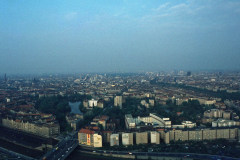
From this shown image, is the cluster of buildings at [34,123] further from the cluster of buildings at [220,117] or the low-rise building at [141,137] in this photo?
the cluster of buildings at [220,117]

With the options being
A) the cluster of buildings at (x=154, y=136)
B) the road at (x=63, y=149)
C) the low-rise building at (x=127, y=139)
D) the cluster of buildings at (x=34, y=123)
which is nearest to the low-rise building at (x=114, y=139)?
the cluster of buildings at (x=154, y=136)

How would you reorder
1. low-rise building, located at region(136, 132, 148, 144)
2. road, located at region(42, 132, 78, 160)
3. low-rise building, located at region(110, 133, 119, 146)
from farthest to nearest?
1. low-rise building, located at region(136, 132, 148, 144)
2. low-rise building, located at region(110, 133, 119, 146)
3. road, located at region(42, 132, 78, 160)

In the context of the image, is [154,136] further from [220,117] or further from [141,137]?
[220,117]

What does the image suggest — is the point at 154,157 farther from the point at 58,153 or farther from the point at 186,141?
the point at 58,153

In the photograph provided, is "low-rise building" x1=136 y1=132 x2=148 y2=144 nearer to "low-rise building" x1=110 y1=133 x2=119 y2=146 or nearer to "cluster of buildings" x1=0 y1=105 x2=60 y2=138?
"low-rise building" x1=110 y1=133 x2=119 y2=146

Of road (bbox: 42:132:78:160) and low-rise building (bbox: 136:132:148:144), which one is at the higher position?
low-rise building (bbox: 136:132:148:144)

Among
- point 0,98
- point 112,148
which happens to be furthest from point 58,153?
point 0,98

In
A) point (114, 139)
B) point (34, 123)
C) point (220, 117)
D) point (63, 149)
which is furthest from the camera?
point (220, 117)

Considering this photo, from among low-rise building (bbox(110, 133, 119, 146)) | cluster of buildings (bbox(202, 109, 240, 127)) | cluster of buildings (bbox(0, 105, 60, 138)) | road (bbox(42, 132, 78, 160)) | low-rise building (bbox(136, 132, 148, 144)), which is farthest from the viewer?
cluster of buildings (bbox(202, 109, 240, 127))

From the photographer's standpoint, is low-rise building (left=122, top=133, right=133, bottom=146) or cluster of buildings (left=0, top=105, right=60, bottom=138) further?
cluster of buildings (left=0, top=105, right=60, bottom=138)

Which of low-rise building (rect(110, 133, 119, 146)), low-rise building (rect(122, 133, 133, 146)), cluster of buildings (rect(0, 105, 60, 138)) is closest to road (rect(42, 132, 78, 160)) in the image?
cluster of buildings (rect(0, 105, 60, 138))

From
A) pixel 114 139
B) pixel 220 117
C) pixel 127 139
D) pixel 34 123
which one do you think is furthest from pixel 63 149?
pixel 220 117
